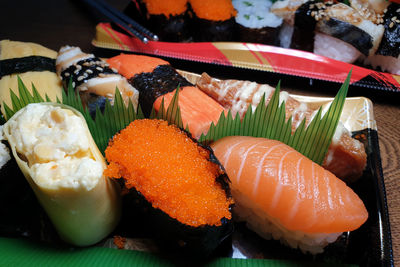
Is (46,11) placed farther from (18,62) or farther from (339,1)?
(339,1)

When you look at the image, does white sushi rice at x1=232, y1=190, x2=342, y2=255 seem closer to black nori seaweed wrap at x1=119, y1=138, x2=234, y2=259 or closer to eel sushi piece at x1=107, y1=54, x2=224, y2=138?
A: black nori seaweed wrap at x1=119, y1=138, x2=234, y2=259

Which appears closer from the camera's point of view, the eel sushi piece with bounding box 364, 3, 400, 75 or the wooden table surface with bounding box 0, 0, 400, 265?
the wooden table surface with bounding box 0, 0, 400, 265

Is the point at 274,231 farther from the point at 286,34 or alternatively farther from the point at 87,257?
the point at 286,34

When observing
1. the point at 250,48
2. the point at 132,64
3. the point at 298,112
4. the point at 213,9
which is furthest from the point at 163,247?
the point at 213,9

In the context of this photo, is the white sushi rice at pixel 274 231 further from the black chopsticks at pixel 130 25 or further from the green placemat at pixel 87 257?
the black chopsticks at pixel 130 25

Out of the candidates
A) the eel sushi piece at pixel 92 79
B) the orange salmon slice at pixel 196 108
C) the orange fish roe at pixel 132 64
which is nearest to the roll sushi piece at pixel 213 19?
the orange fish roe at pixel 132 64

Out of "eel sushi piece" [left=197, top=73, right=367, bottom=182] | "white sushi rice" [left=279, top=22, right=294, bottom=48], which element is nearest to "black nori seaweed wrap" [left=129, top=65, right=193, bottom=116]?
"eel sushi piece" [left=197, top=73, right=367, bottom=182]

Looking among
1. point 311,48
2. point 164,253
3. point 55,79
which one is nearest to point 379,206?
point 164,253
